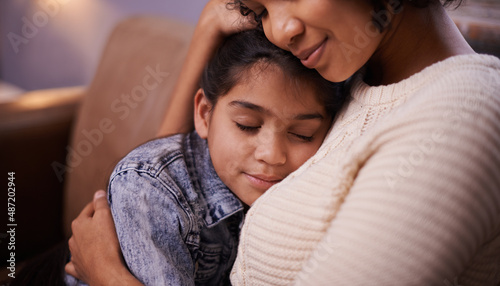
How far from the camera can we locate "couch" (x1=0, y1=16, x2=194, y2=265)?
4.84 ft

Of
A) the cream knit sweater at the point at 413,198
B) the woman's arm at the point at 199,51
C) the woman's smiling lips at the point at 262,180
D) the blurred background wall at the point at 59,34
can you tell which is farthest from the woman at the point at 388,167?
the blurred background wall at the point at 59,34

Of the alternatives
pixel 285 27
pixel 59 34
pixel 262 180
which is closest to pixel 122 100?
pixel 262 180

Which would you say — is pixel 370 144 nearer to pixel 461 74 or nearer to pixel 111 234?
pixel 461 74

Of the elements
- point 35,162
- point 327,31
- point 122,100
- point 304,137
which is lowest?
point 35,162

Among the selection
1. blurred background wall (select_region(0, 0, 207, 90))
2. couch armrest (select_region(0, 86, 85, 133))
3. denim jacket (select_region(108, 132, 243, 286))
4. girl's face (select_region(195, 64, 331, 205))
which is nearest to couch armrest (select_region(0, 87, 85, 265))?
couch armrest (select_region(0, 86, 85, 133))

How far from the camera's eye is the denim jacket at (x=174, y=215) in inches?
31.7

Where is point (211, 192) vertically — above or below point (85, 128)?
above

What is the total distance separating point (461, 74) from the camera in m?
0.61

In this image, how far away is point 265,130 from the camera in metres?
0.84

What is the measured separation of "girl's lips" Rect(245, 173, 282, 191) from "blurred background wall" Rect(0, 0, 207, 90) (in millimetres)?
1111

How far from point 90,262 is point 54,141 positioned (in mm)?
970

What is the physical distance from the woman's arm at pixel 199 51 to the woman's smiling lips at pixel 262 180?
30 cm

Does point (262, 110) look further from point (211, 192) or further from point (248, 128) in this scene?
point (211, 192)

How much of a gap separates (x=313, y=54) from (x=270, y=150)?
0.19 meters
